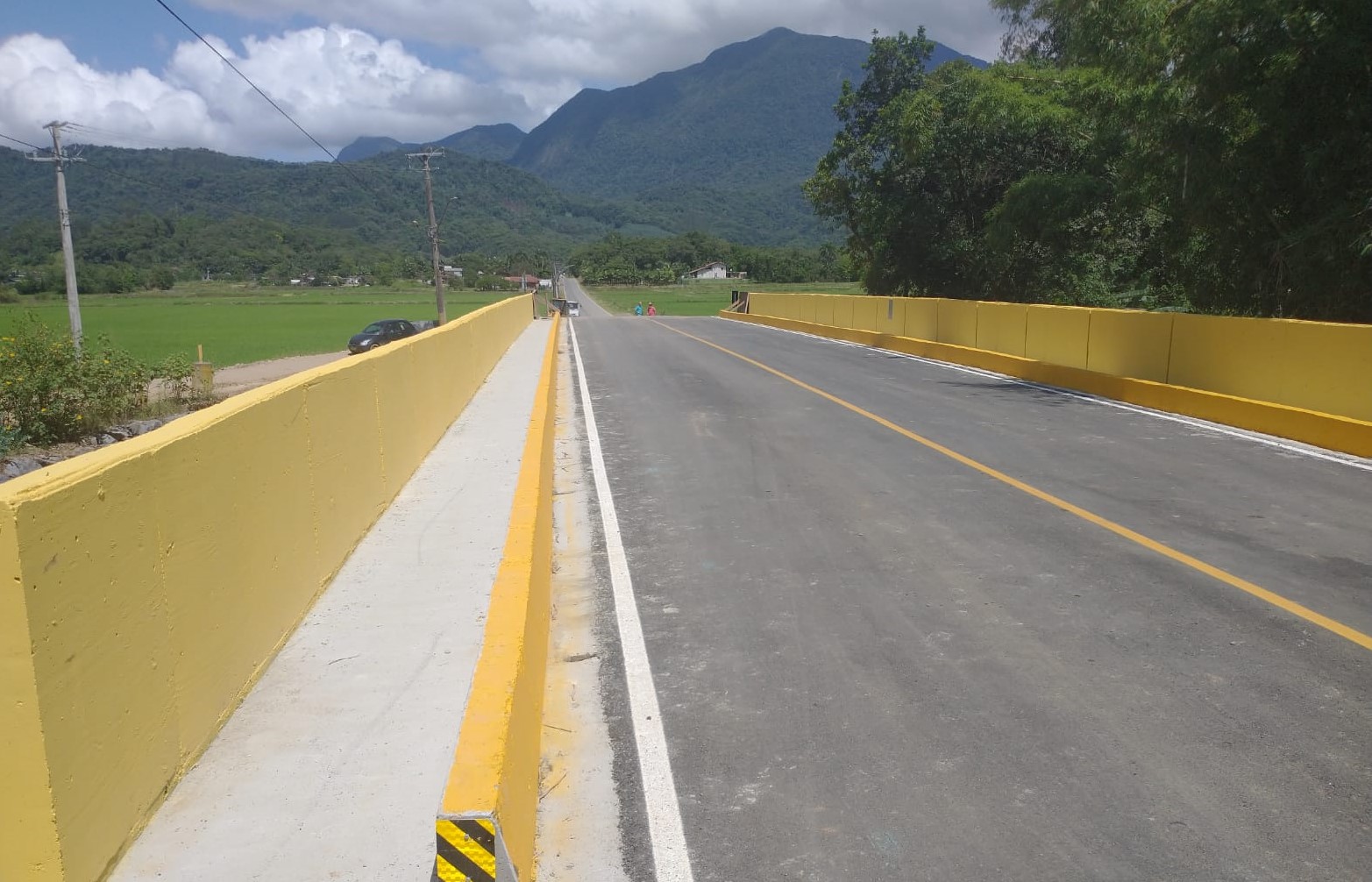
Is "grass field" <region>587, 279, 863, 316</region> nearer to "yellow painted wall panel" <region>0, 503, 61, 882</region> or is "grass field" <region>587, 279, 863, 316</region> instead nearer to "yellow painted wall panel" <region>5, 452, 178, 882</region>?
"yellow painted wall panel" <region>5, 452, 178, 882</region>

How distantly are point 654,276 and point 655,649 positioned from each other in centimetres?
18247

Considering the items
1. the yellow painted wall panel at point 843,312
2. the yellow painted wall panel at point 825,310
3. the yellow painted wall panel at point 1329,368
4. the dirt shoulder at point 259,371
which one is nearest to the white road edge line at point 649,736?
the yellow painted wall panel at point 1329,368

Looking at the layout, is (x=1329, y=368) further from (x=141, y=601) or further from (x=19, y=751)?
(x=19, y=751)

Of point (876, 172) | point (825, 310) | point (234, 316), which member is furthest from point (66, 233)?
point (234, 316)

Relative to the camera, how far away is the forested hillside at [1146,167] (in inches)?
578

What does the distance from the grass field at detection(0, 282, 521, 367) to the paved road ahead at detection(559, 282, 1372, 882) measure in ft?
64.1

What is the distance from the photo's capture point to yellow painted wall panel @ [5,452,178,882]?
303 centimetres

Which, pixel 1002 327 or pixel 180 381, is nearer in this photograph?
pixel 1002 327

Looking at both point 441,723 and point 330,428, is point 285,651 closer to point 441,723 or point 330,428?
point 441,723

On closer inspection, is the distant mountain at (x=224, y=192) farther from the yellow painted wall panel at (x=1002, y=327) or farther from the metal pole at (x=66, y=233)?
the yellow painted wall panel at (x=1002, y=327)

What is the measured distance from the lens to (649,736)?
192 inches

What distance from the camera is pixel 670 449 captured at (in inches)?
481

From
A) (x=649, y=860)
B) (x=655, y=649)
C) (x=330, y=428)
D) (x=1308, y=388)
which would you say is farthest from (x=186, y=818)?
(x=1308, y=388)

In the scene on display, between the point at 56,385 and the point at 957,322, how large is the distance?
19.0 m
